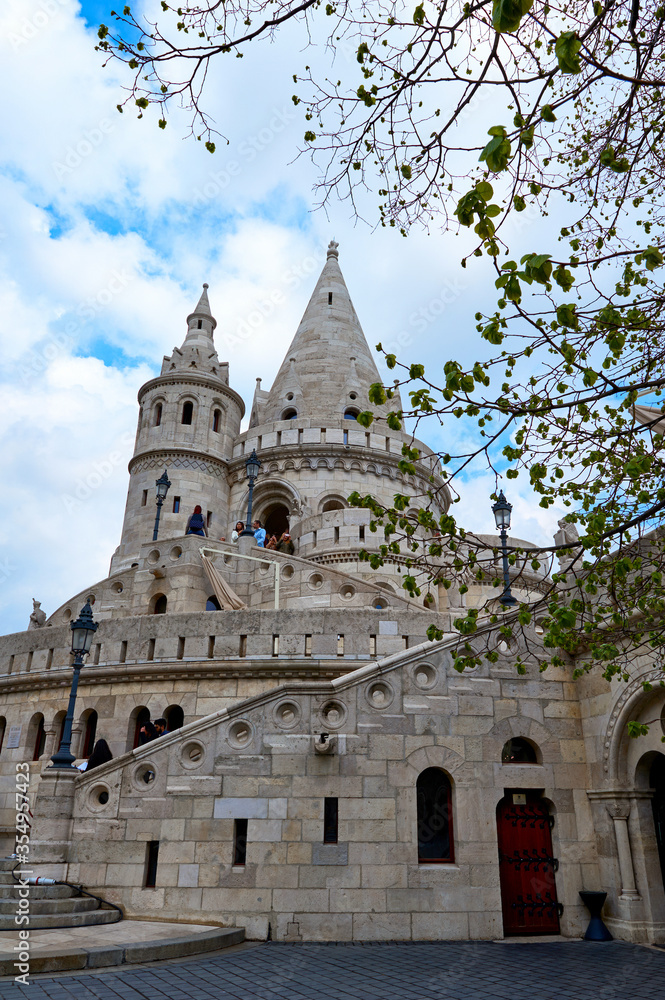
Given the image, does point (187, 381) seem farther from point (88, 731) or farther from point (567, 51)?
point (567, 51)

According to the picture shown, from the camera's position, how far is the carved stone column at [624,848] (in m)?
9.51

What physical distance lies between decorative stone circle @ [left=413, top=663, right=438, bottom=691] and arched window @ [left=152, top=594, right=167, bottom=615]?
984cm

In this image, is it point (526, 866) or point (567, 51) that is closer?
point (567, 51)

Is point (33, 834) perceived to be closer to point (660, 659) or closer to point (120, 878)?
point (120, 878)

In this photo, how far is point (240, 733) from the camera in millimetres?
10172

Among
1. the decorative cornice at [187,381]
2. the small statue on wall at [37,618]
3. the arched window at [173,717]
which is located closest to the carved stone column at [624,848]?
the arched window at [173,717]

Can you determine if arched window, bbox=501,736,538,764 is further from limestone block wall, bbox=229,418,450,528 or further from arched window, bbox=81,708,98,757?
limestone block wall, bbox=229,418,450,528

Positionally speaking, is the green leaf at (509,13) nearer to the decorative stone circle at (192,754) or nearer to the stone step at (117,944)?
the stone step at (117,944)

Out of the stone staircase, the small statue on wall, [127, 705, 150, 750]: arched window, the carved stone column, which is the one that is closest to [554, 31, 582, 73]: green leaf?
the carved stone column

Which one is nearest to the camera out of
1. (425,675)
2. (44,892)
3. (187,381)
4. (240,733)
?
(44,892)

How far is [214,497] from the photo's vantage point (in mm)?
28469

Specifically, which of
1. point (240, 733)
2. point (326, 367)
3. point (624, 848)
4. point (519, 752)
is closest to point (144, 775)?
point (240, 733)

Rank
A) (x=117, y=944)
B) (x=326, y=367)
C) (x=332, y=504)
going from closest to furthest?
(x=117, y=944)
(x=332, y=504)
(x=326, y=367)

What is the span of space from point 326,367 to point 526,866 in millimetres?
25289
